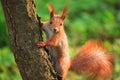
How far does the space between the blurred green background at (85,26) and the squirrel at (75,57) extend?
1667 mm

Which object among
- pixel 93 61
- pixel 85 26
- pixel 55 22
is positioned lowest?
pixel 85 26

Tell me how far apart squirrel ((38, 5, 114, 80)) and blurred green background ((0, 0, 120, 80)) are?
1.67 metres

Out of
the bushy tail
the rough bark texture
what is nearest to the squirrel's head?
the rough bark texture

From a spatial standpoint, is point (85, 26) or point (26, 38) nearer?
point (26, 38)

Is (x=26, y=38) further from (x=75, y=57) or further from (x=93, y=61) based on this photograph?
(x=93, y=61)

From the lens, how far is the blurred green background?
8094 millimetres

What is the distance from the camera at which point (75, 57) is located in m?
5.98

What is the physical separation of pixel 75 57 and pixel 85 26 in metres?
3.96

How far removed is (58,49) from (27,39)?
51 centimetres

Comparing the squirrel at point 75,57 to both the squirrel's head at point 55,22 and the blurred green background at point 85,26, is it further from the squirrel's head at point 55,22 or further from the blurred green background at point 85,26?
the blurred green background at point 85,26

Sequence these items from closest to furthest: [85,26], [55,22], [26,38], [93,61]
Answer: [26,38] → [55,22] → [93,61] → [85,26]

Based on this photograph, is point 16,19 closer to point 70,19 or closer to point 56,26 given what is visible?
point 56,26

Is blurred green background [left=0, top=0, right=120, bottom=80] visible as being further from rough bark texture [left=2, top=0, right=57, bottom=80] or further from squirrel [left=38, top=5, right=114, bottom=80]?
rough bark texture [left=2, top=0, right=57, bottom=80]

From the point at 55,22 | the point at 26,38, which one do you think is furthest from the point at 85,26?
the point at 26,38
